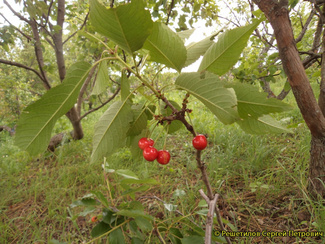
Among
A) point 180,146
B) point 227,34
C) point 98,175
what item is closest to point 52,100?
point 227,34

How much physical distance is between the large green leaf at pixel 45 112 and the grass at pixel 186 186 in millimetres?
692

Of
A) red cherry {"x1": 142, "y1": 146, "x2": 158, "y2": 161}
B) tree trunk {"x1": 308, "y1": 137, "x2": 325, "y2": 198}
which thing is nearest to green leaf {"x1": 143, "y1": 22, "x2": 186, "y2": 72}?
red cherry {"x1": 142, "y1": 146, "x2": 158, "y2": 161}

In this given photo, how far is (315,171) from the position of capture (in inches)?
63.4

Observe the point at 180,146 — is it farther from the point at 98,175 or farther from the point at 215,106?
the point at 215,106

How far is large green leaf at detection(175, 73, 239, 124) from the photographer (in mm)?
624

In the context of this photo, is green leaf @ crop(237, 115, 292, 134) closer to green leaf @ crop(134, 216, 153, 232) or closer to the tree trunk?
green leaf @ crop(134, 216, 153, 232)

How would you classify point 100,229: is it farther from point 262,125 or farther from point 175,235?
point 262,125

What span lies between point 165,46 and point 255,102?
1.26ft

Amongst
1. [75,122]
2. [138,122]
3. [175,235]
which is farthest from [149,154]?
[75,122]

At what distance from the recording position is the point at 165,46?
699mm

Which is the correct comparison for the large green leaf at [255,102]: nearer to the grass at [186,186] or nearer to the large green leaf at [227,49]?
the large green leaf at [227,49]

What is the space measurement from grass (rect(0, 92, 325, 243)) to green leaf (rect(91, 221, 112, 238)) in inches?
10.0

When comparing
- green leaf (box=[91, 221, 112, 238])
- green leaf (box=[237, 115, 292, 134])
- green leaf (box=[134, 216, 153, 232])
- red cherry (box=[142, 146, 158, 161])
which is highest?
green leaf (box=[237, 115, 292, 134])

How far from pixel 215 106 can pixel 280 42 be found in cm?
95
